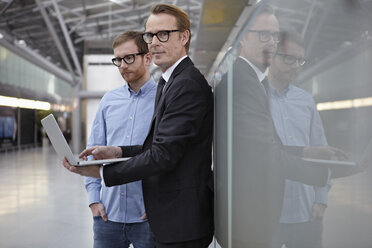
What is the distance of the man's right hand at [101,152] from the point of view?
1862 millimetres

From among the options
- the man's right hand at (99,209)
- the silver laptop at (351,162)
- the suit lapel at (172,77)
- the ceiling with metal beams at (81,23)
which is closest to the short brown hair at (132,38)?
the suit lapel at (172,77)

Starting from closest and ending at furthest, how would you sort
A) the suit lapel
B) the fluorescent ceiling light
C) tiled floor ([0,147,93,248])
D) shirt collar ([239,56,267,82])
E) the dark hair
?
the dark hair
shirt collar ([239,56,267,82])
the suit lapel
tiled floor ([0,147,93,248])
the fluorescent ceiling light

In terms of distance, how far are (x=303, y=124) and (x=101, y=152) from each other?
1052mm

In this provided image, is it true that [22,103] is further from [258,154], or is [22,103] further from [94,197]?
[258,154]

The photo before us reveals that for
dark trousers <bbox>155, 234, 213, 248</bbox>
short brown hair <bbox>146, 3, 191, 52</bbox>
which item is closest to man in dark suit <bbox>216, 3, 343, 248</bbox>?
dark trousers <bbox>155, 234, 213, 248</bbox>

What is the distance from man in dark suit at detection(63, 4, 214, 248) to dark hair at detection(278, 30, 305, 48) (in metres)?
0.50

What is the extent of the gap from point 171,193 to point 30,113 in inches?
1154

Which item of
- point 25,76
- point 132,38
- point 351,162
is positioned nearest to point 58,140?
point 132,38

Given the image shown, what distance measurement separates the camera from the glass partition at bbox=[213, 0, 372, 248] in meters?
1.18

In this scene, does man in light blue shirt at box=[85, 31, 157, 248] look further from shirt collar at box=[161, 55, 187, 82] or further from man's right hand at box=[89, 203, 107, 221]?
shirt collar at box=[161, 55, 187, 82]

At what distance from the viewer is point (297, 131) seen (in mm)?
1309

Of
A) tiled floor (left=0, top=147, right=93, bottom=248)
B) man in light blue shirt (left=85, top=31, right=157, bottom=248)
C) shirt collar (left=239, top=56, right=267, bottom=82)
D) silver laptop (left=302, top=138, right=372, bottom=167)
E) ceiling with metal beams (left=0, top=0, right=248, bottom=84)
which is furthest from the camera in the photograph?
ceiling with metal beams (left=0, top=0, right=248, bottom=84)

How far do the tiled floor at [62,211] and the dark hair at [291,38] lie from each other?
0.45 meters

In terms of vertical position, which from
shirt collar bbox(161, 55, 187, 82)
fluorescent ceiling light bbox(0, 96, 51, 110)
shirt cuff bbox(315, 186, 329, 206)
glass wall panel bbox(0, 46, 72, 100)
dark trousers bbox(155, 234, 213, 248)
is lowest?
dark trousers bbox(155, 234, 213, 248)
